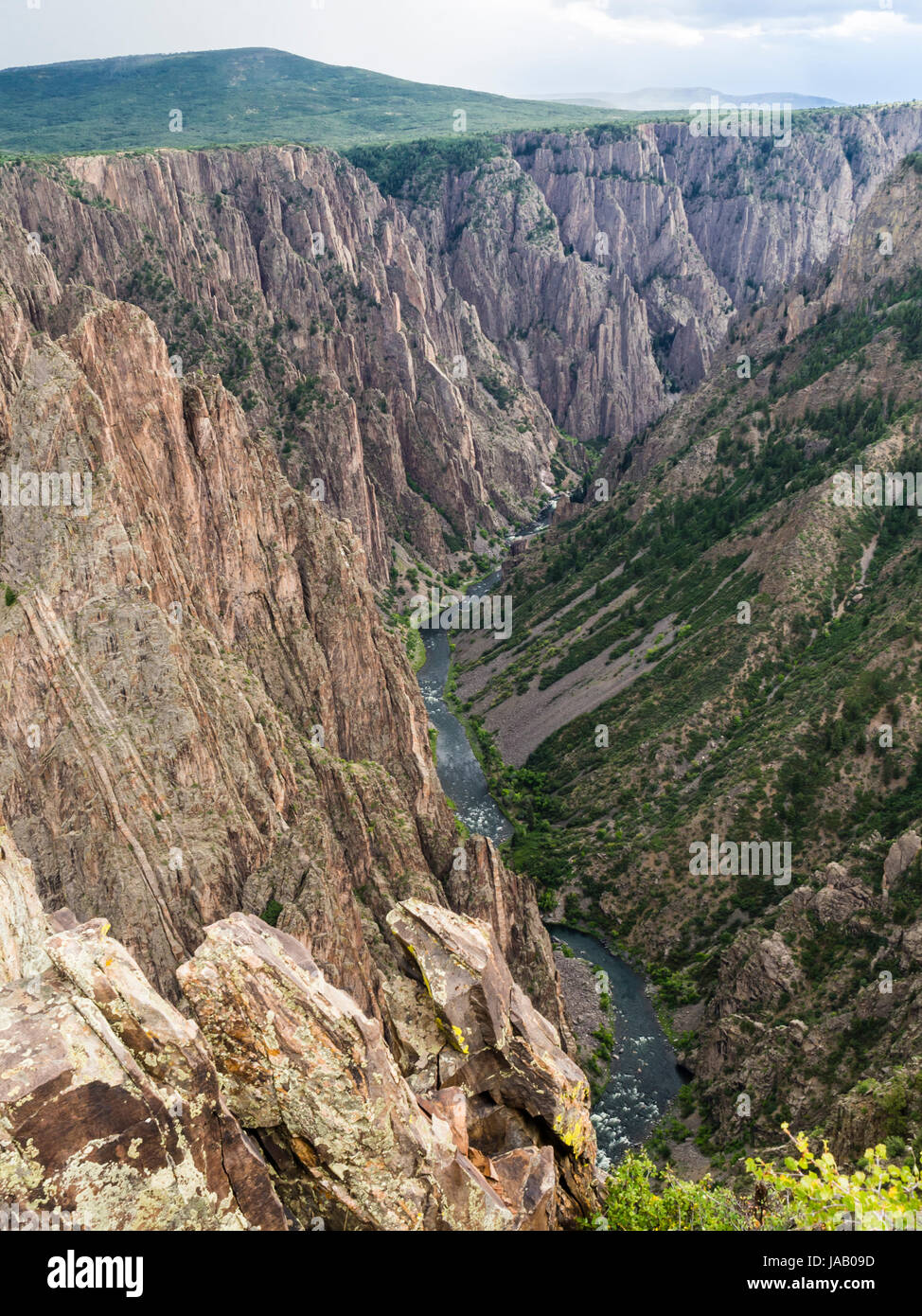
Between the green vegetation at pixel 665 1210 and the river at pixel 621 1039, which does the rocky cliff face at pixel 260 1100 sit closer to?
the green vegetation at pixel 665 1210

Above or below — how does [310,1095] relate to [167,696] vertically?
below

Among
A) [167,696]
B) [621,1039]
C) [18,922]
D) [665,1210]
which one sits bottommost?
[621,1039]

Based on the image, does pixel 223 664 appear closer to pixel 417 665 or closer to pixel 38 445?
pixel 38 445

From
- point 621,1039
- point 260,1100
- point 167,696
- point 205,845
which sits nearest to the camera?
point 260,1100

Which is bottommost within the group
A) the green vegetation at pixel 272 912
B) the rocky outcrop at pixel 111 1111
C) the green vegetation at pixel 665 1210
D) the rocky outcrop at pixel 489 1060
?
the green vegetation at pixel 272 912

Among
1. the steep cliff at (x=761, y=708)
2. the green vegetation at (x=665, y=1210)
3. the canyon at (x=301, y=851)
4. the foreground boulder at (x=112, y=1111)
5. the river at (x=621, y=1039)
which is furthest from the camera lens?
the river at (x=621, y=1039)

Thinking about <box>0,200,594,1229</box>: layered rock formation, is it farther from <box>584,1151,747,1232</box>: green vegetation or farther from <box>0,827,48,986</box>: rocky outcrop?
<box>584,1151,747,1232</box>: green vegetation

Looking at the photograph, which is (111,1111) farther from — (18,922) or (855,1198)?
(855,1198)

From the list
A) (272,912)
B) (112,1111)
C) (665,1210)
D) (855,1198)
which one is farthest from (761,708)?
(112,1111)

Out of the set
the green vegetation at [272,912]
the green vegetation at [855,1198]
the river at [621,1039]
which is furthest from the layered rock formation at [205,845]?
the river at [621,1039]
